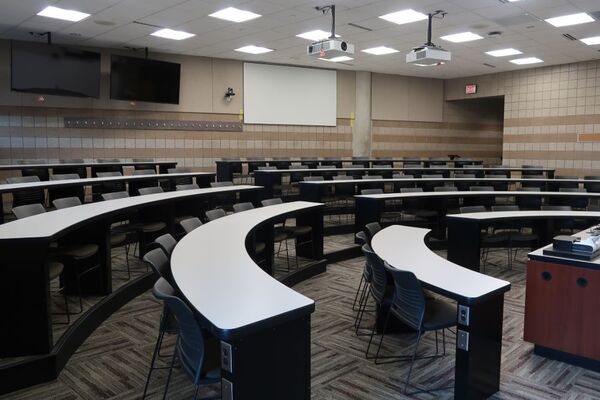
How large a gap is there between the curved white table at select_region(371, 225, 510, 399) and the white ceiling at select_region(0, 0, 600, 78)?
18.1 ft

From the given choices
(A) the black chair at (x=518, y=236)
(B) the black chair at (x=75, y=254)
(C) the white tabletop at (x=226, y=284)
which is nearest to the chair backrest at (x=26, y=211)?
(B) the black chair at (x=75, y=254)

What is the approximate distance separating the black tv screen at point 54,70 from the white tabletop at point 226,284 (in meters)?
7.25

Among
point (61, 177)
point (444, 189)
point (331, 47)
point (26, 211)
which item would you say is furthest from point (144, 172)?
point (444, 189)

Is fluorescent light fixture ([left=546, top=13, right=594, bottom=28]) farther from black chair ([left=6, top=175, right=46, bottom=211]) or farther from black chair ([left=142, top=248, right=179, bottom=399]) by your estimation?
black chair ([left=6, top=175, right=46, bottom=211])

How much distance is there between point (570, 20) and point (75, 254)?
881 centimetres

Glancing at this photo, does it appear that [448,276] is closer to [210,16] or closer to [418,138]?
[210,16]

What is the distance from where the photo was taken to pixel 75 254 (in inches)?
162

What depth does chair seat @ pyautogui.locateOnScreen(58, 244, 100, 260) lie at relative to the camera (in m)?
4.11

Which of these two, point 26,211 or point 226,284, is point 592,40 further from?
point 26,211

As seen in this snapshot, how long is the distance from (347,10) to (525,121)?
8667mm

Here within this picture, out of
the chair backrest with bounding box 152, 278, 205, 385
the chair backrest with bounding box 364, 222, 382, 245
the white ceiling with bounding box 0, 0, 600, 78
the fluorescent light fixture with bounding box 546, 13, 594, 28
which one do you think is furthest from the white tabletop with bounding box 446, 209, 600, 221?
the fluorescent light fixture with bounding box 546, 13, 594, 28

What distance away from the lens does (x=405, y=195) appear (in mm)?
6770

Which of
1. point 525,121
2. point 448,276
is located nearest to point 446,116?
point 525,121

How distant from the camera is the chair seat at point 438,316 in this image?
3.07 m
